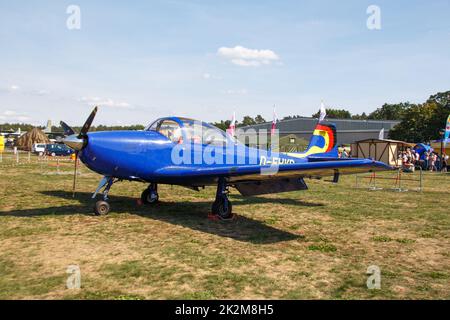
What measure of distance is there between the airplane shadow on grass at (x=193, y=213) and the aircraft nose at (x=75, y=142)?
183 cm

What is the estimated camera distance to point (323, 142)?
504 inches

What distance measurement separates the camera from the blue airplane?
7.86m

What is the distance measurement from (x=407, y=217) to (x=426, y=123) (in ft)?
199

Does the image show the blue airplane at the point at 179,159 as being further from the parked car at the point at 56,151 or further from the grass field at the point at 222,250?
the parked car at the point at 56,151

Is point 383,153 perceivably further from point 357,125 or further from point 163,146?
point 357,125

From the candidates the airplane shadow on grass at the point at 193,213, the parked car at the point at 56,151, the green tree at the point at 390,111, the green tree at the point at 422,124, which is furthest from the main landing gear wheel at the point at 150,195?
the green tree at the point at 390,111

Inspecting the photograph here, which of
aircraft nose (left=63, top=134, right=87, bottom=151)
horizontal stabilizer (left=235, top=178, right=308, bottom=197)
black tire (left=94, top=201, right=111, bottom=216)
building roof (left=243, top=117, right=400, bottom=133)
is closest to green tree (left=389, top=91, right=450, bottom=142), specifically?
building roof (left=243, top=117, right=400, bottom=133)

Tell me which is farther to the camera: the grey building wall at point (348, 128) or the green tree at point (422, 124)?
the grey building wall at point (348, 128)

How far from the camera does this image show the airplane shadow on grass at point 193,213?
711 centimetres

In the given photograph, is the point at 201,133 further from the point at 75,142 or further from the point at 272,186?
the point at 75,142

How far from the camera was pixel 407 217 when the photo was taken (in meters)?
9.12

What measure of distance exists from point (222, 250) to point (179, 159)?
3.37m

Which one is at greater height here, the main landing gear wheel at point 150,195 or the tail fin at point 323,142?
the tail fin at point 323,142

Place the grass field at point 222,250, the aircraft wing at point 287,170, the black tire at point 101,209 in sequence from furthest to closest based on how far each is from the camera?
the black tire at point 101,209, the aircraft wing at point 287,170, the grass field at point 222,250
